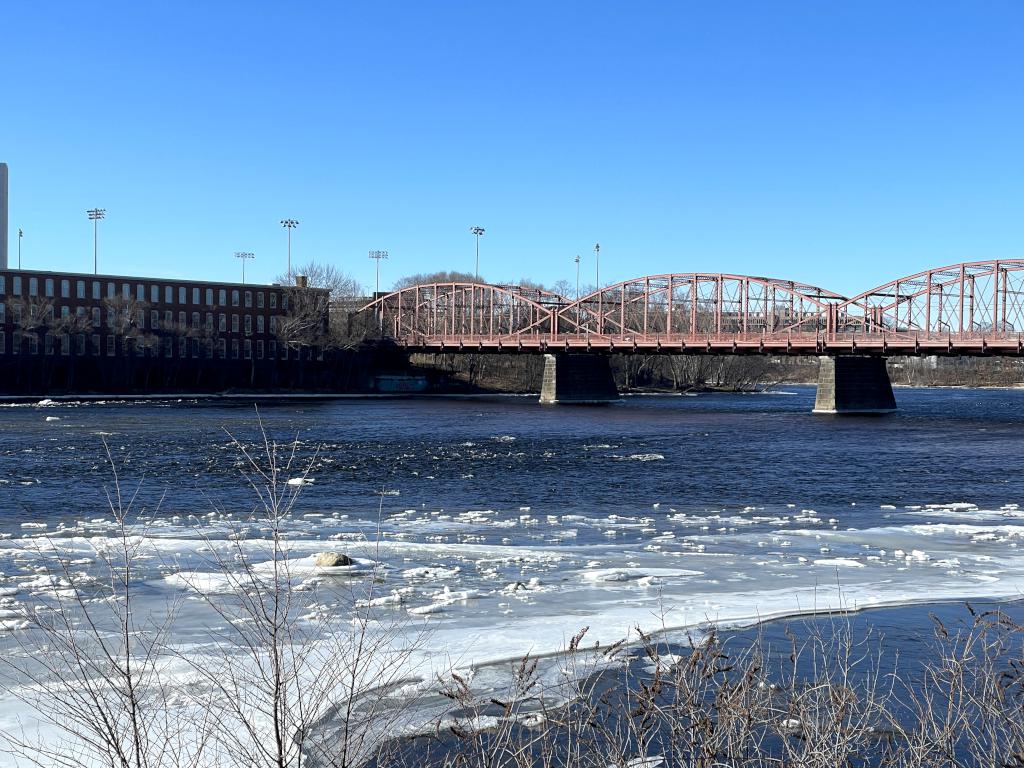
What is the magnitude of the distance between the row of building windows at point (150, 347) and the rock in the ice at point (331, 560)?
354 ft

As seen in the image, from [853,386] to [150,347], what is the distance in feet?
253

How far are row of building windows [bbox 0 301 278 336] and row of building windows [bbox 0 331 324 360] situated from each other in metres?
1.54

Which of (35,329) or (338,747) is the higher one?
(35,329)

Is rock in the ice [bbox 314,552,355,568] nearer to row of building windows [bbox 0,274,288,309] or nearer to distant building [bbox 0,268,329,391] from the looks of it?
distant building [bbox 0,268,329,391]

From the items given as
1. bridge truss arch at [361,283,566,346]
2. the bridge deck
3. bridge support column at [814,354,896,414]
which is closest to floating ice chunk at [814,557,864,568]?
the bridge deck

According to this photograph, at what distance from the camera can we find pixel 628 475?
1684 inches

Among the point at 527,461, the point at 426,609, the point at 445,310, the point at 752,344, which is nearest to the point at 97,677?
the point at 426,609

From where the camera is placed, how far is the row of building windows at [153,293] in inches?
4811

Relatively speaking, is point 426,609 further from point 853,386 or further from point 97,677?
point 853,386

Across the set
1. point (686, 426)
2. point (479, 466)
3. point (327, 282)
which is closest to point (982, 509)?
point (479, 466)

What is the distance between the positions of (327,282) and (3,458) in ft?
421

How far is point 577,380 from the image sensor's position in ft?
409

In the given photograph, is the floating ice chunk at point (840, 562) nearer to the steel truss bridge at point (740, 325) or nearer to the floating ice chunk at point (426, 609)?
the floating ice chunk at point (426, 609)

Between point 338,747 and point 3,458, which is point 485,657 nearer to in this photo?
point 338,747
